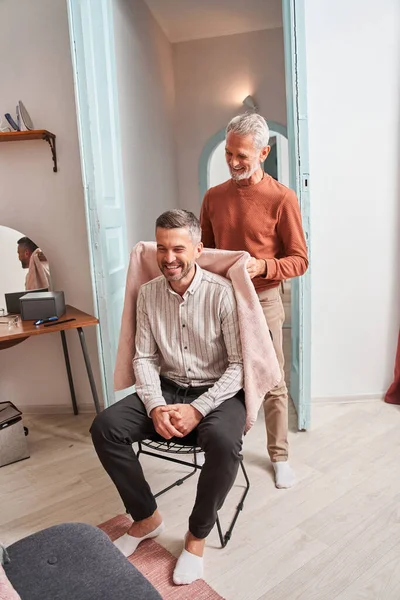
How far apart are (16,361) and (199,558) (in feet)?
5.97

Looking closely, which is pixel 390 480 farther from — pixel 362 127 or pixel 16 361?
pixel 16 361

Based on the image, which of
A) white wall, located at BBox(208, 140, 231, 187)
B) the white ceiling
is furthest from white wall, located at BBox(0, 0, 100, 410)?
white wall, located at BBox(208, 140, 231, 187)

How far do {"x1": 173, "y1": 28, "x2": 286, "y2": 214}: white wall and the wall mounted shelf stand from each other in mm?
2664

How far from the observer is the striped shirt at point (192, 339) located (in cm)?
175

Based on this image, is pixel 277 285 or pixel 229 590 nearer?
pixel 229 590

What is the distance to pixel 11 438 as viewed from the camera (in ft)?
8.07

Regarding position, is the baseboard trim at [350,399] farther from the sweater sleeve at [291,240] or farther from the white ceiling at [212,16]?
the white ceiling at [212,16]

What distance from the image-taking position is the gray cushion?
1026 millimetres

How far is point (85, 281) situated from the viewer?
9.38 feet

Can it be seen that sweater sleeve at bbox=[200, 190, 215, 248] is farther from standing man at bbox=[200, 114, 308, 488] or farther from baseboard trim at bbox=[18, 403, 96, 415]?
baseboard trim at bbox=[18, 403, 96, 415]

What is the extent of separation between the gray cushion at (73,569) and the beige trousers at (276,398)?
116 centimetres

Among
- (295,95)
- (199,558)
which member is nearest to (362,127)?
(295,95)

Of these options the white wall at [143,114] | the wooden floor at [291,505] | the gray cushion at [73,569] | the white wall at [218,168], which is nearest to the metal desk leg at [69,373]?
the wooden floor at [291,505]

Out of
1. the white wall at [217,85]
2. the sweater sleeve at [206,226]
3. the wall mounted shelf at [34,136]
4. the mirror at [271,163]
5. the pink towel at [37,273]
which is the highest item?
the white wall at [217,85]
